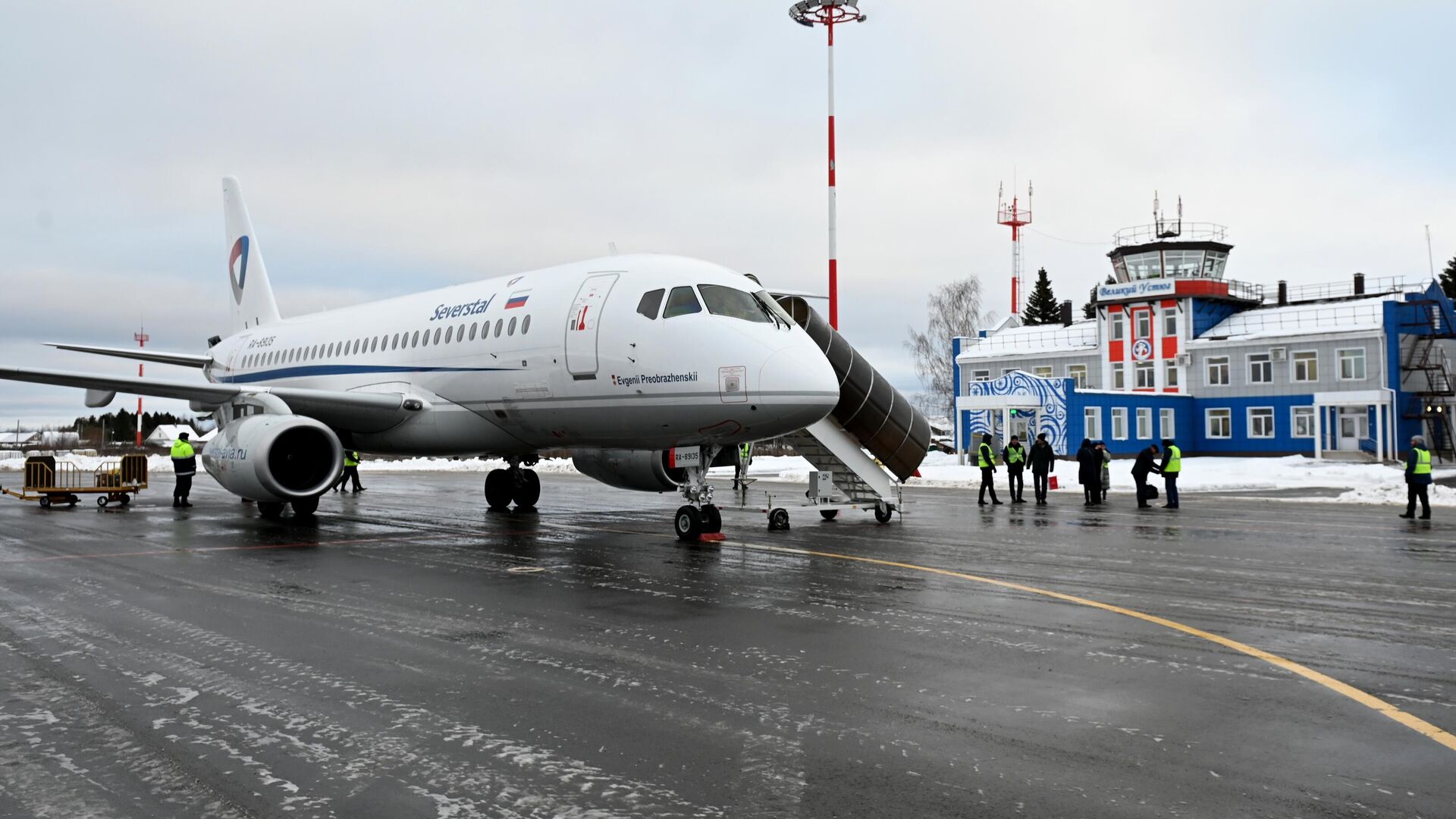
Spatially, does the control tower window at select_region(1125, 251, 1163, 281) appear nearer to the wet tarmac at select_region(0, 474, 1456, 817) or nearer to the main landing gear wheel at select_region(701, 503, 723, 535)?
the wet tarmac at select_region(0, 474, 1456, 817)

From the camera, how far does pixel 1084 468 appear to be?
23312 millimetres

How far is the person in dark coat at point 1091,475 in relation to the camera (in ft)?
75.8

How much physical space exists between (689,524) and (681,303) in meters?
2.86

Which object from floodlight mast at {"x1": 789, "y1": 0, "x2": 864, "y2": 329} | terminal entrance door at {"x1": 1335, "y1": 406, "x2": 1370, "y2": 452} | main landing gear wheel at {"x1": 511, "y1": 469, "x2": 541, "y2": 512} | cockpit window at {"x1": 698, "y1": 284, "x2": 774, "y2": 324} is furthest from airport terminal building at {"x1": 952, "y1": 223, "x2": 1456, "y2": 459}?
cockpit window at {"x1": 698, "y1": 284, "x2": 774, "y2": 324}

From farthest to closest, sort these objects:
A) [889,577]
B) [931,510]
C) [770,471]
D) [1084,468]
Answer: [770,471], [1084,468], [931,510], [889,577]

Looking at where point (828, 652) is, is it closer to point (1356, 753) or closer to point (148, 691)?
point (1356, 753)

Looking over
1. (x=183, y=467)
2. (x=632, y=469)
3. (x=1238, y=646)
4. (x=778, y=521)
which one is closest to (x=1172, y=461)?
(x=778, y=521)

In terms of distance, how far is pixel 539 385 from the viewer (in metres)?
14.9

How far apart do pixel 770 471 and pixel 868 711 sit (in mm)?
32595

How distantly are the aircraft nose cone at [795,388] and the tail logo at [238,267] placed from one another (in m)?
18.9

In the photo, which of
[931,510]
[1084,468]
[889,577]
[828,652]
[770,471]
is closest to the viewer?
[828,652]

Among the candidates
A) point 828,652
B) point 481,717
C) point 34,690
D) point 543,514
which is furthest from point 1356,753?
point 543,514

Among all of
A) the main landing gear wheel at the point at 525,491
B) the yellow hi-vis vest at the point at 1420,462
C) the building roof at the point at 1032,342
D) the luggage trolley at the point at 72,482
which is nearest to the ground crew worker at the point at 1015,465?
the yellow hi-vis vest at the point at 1420,462

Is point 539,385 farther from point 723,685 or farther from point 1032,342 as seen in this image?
point 1032,342
